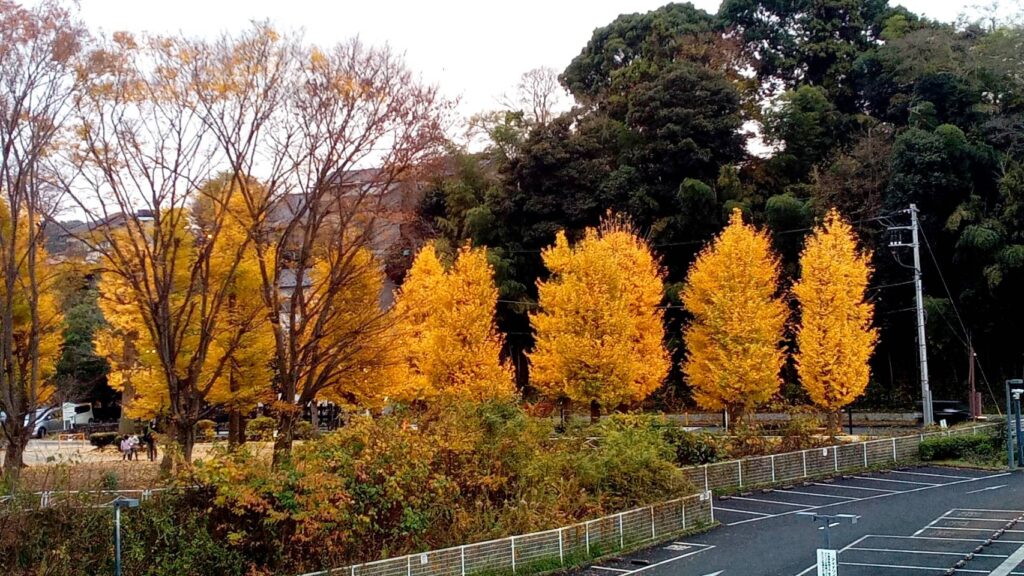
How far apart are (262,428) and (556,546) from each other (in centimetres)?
579

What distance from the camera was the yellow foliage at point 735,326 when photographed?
26.6 meters

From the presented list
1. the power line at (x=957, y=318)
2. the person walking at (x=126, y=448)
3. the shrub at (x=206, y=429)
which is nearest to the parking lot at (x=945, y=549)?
the shrub at (x=206, y=429)

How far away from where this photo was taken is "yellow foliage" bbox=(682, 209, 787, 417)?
26641mm

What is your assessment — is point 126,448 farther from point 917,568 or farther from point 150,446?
point 917,568

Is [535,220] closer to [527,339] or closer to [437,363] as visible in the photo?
[527,339]

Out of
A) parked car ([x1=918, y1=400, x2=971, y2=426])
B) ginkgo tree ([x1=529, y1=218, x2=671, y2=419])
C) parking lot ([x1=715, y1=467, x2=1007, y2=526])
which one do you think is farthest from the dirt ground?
parked car ([x1=918, y1=400, x2=971, y2=426])

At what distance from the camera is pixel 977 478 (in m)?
22.7

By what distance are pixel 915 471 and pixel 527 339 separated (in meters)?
21.0

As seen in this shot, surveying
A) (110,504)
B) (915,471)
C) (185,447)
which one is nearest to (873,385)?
(915,471)

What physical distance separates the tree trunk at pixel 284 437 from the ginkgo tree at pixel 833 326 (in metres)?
17.8

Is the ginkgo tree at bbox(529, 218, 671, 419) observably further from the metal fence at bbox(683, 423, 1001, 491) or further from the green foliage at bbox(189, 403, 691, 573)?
the green foliage at bbox(189, 403, 691, 573)

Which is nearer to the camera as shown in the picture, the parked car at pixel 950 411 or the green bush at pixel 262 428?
the green bush at pixel 262 428

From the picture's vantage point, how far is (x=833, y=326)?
27.1 meters

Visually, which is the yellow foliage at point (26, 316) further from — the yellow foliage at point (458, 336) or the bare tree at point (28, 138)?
the yellow foliage at point (458, 336)
